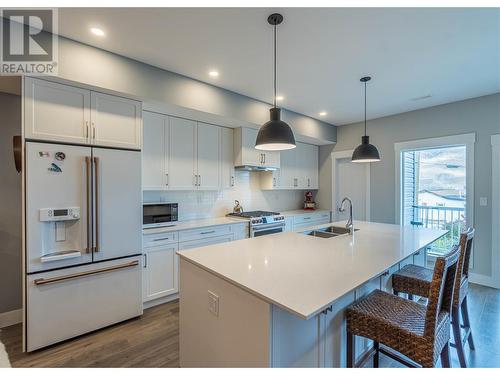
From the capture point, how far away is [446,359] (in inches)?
59.2

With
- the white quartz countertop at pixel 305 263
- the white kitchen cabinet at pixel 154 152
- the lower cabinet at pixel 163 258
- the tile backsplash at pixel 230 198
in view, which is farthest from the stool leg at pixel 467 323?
the white kitchen cabinet at pixel 154 152

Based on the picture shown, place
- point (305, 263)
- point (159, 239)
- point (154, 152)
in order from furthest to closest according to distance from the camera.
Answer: point (154, 152) → point (159, 239) → point (305, 263)

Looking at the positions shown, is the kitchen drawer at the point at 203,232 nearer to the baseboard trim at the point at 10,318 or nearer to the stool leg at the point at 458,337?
the baseboard trim at the point at 10,318

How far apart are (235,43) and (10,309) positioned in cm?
347

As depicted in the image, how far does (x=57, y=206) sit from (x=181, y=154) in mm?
1613

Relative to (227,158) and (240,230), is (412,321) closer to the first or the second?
(240,230)

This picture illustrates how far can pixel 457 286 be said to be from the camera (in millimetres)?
1730

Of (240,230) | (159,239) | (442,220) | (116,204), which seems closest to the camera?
(116,204)

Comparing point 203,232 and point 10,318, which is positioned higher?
point 203,232

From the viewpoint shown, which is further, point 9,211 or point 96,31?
point 9,211

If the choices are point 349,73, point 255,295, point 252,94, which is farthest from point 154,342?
point 349,73

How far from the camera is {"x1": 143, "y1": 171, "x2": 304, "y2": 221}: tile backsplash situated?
12.0ft

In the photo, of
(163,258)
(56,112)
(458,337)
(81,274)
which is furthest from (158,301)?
(458,337)
